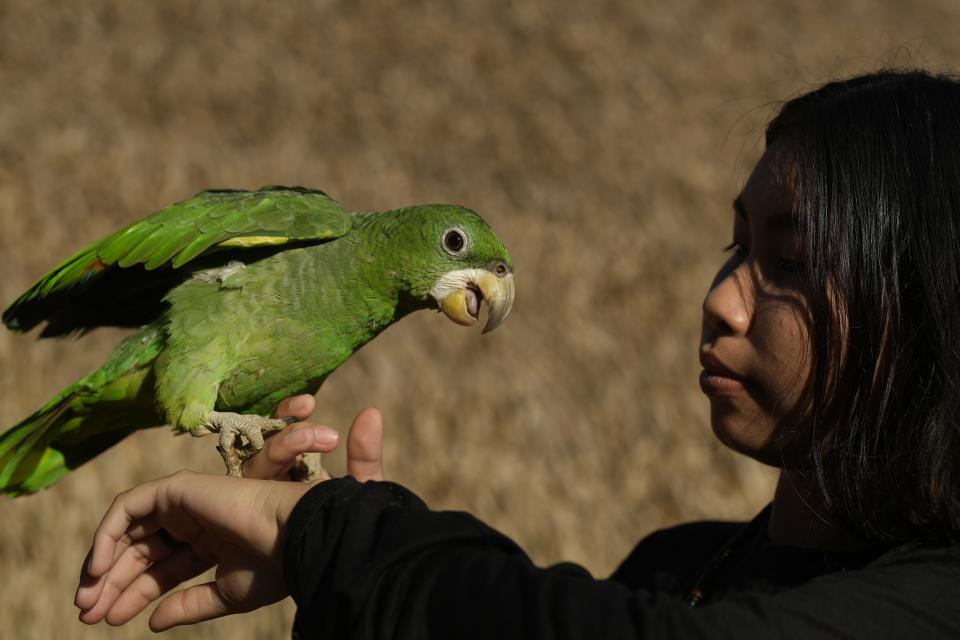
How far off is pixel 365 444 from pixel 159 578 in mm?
491

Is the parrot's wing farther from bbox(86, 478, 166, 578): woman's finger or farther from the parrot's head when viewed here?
bbox(86, 478, 166, 578): woman's finger

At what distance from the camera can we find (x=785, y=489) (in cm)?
172

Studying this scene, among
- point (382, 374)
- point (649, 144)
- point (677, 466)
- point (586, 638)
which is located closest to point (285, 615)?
point (382, 374)

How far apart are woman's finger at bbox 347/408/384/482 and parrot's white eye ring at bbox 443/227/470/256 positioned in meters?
0.48

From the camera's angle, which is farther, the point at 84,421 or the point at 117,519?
the point at 84,421

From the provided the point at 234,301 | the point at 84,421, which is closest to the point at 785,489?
the point at 234,301

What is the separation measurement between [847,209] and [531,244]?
532 centimetres

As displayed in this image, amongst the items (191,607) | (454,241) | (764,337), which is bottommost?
(191,607)

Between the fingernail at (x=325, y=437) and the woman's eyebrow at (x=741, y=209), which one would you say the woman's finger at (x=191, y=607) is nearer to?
the fingernail at (x=325, y=437)

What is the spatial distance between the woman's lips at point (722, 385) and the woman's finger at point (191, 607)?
0.98m

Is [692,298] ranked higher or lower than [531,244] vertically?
lower

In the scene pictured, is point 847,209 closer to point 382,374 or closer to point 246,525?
point 246,525

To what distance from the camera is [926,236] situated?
1.34 m

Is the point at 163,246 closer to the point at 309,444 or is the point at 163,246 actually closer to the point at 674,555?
the point at 309,444
